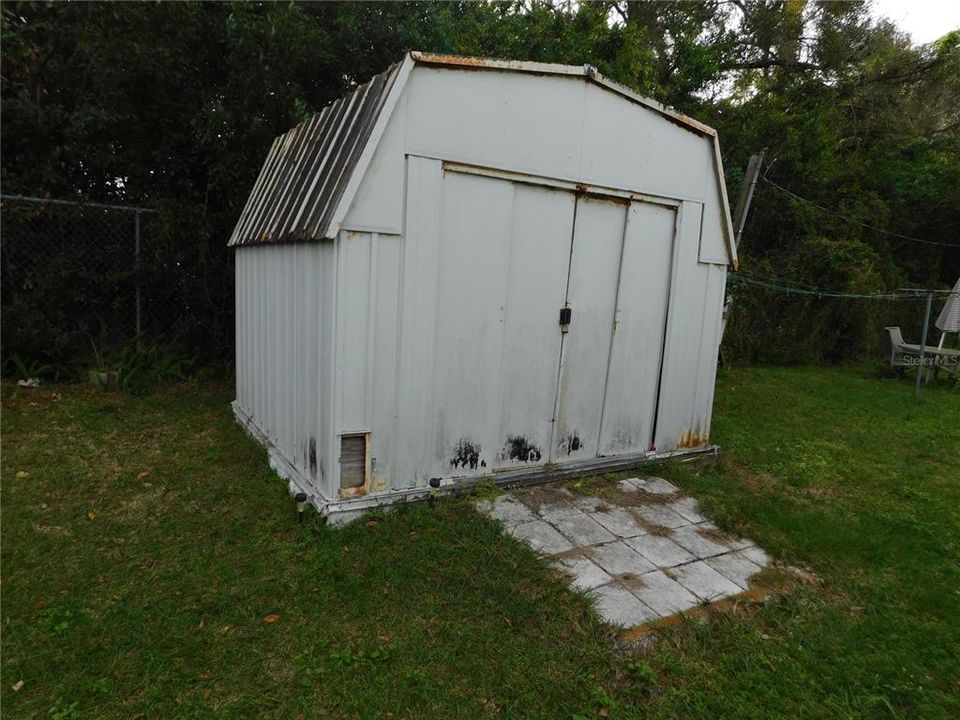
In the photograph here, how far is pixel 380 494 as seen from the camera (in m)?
3.80

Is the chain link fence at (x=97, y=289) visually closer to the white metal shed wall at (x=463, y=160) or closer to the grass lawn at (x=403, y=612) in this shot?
the grass lawn at (x=403, y=612)

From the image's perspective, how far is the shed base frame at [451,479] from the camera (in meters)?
3.68

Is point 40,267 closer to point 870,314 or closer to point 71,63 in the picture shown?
point 71,63

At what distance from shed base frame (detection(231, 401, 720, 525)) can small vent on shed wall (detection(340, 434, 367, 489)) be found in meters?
0.10

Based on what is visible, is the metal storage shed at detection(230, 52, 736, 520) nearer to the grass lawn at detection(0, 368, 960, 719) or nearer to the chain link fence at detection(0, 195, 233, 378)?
the grass lawn at detection(0, 368, 960, 719)

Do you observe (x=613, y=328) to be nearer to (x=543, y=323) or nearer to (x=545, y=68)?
(x=543, y=323)

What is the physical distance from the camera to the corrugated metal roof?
140 inches

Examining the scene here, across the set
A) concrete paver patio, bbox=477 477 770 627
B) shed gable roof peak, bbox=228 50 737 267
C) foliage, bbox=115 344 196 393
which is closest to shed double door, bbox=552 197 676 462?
concrete paver patio, bbox=477 477 770 627

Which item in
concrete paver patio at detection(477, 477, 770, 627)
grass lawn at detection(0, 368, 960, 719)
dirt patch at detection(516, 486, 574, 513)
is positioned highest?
dirt patch at detection(516, 486, 574, 513)

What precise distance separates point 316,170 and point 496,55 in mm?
6531

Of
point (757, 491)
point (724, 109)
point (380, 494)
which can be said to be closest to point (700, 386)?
point (757, 491)

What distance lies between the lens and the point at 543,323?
431cm

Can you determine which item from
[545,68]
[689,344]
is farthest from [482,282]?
[689,344]

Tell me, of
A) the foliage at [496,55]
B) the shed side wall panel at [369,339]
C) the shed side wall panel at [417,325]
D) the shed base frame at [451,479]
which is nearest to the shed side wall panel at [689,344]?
the shed base frame at [451,479]
